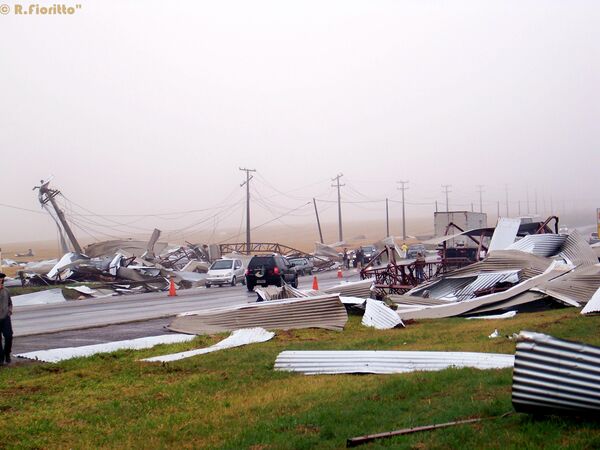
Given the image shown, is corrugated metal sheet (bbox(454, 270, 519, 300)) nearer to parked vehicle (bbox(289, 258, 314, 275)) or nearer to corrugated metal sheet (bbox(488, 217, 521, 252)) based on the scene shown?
corrugated metal sheet (bbox(488, 217, 521, 252))

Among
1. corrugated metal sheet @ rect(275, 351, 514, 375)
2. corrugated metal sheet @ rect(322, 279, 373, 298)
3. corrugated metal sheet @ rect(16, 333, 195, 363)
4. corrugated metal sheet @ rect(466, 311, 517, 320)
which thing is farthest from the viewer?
corrugated metal sheet @ rect(322, 279, 373, 298)

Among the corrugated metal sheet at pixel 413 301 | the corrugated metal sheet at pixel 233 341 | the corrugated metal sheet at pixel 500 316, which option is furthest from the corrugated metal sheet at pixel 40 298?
the corrugated metal sheet at pixel 500 316

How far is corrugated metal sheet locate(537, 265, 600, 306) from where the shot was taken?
64.5ft

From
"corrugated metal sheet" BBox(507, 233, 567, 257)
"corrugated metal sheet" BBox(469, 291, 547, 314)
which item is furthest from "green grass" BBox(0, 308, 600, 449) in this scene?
"corrugated metal sheet" BBox(507, 233, 567, 257)

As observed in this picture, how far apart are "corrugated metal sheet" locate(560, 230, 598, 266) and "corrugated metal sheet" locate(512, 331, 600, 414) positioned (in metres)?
17.8

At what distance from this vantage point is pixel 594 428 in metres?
5.89

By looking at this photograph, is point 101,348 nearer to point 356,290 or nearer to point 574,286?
point 356,290

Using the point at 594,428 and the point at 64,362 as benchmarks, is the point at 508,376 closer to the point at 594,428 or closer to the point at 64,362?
the point at 594,428

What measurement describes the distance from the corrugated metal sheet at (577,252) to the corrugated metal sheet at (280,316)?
912 cm

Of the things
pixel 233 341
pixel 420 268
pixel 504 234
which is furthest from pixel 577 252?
pixel 233 341

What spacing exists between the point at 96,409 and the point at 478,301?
40.0 feet

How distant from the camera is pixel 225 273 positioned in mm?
41844

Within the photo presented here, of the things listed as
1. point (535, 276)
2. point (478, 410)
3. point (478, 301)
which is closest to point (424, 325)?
point (478, 301)

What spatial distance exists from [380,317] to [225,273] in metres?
24.9
